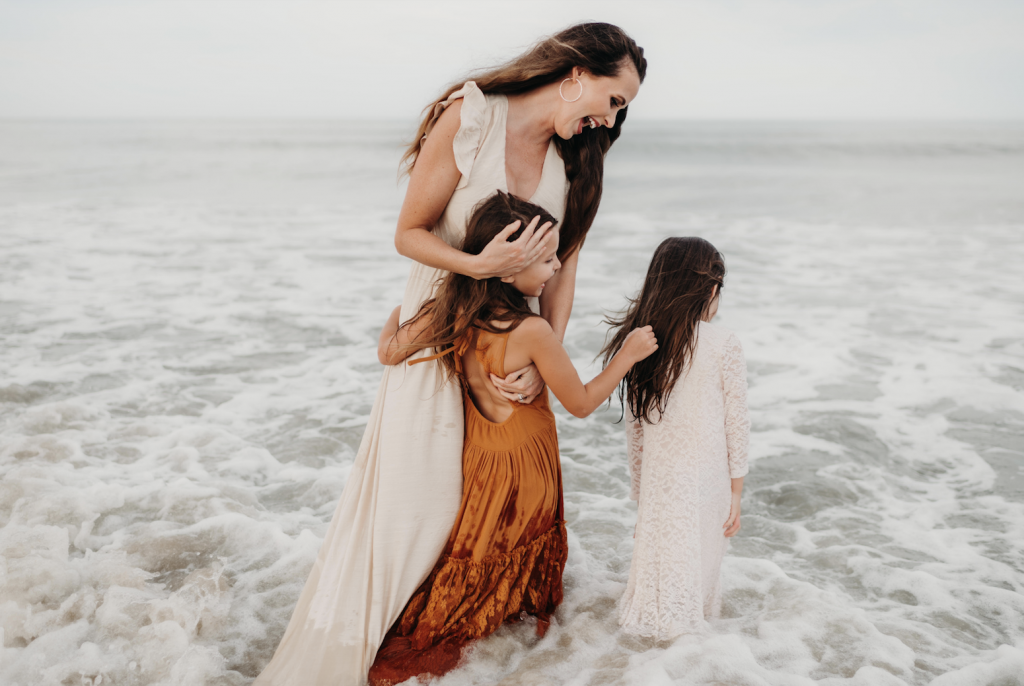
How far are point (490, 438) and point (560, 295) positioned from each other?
1.86 feet

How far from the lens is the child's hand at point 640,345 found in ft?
8.02

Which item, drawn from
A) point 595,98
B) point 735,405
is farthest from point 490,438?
point 595,98

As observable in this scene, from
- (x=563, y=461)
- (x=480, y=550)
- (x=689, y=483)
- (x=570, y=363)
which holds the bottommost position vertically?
(x=563, y=461)

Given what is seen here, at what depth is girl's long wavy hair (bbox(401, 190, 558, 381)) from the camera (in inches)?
90.6

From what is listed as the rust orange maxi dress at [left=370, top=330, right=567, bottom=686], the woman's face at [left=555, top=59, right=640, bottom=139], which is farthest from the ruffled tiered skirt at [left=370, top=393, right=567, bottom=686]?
the woman's face at [left=555, top=59, right=640, bottom=139]

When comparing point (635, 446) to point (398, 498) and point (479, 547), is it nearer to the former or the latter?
point (479, 547)

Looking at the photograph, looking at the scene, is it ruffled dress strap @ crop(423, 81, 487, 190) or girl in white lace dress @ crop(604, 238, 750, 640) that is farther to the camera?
girl in white lace dress @ crop(604, 238, 750, 640)

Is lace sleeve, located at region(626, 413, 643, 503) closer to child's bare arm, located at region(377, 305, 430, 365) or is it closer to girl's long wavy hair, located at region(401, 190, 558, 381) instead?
girl's long wavy hair, located at region(401, 190, 558, 381)

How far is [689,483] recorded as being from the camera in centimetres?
269

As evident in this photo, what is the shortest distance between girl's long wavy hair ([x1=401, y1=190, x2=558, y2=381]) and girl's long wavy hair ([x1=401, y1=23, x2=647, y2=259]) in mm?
255

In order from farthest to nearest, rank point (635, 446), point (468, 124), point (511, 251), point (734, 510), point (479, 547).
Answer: point (635, 446) → point (734, 510) → point (479, 547) → point (468, 124) → point (511, 251)

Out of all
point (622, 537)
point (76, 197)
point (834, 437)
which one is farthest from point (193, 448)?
point (76, 197)

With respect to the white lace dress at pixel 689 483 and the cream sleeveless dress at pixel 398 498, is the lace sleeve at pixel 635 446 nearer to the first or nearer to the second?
the white lace dress at pixel 689 483

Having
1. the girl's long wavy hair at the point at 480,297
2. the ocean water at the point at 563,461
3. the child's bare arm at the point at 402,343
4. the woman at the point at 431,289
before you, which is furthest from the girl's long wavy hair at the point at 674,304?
the ocean water at the point at 563,461
